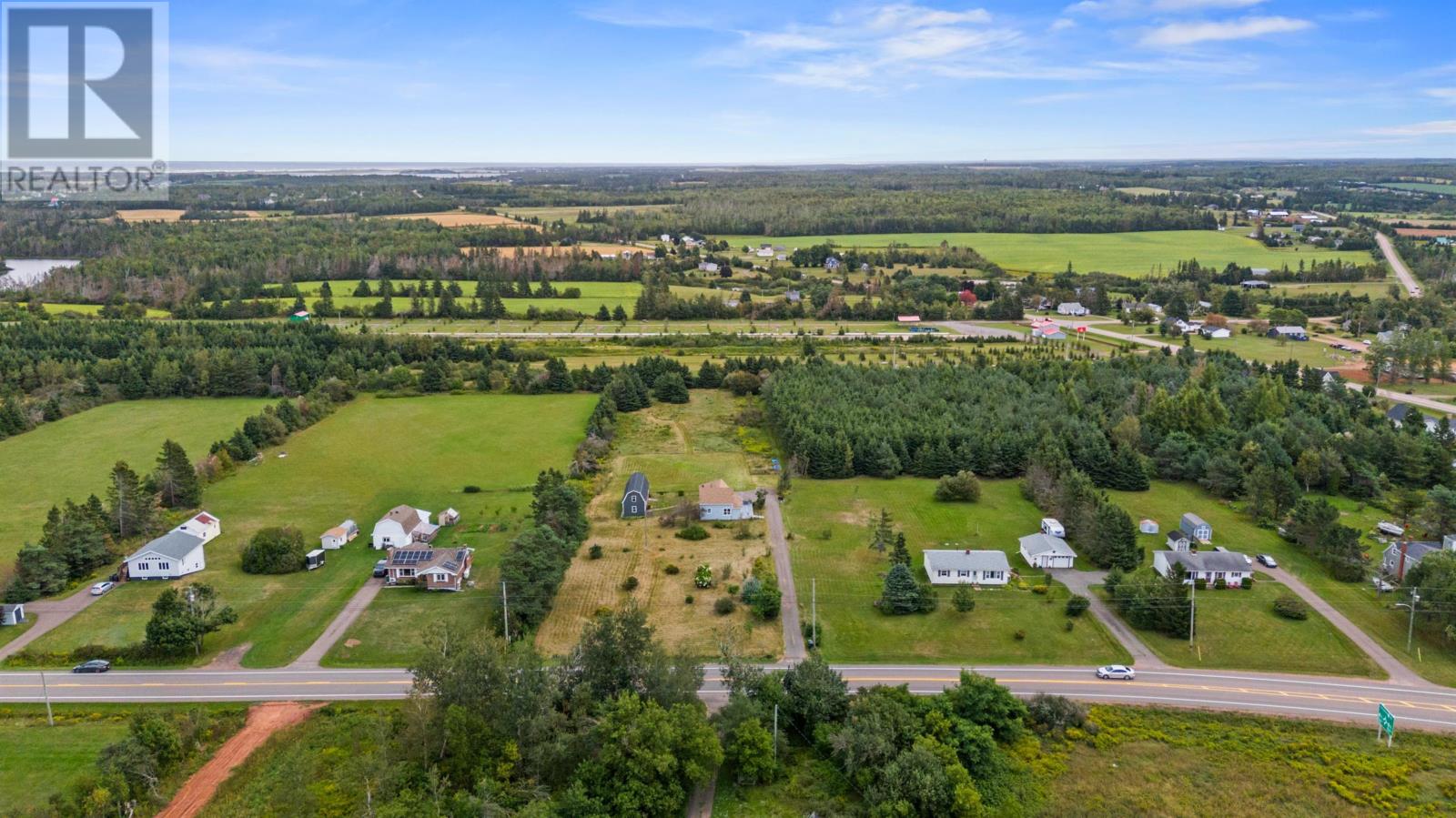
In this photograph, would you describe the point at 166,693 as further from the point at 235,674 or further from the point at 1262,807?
the point at 1262,807

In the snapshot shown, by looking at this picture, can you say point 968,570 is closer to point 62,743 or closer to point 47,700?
point 62,743

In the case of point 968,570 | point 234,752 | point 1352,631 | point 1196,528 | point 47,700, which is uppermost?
point 1196,528

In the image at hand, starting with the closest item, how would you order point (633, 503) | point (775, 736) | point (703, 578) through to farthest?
point (775, 736), point (703, 578), point (633, 503)

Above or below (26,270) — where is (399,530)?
below

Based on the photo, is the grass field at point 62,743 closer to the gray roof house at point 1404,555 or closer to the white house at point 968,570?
the white house at point 968,570

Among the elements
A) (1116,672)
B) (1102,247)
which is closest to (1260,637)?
(1116,672)

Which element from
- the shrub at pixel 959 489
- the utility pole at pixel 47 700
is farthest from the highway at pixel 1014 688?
the shrub at pixel 959 489
